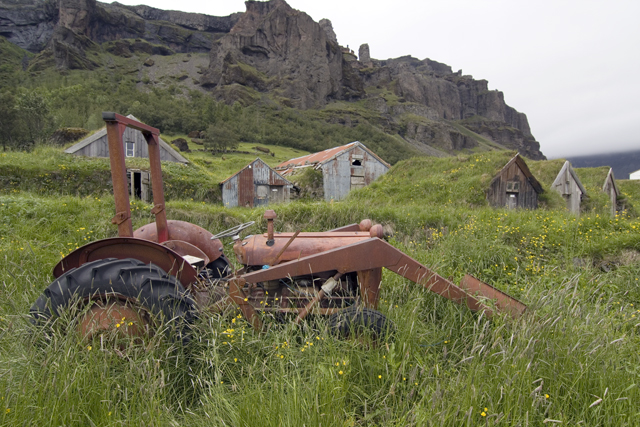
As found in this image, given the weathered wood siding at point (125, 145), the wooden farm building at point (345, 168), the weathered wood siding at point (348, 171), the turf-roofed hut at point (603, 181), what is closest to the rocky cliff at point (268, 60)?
the wooden farm building at point (345, 168)

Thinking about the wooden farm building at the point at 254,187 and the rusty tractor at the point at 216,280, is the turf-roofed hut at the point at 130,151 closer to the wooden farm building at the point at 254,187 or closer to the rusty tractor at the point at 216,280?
the wooden farm building at the point at 254,187

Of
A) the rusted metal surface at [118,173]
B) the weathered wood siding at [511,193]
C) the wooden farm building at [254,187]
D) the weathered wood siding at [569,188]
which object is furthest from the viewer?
the wooden farm building at [254,187]

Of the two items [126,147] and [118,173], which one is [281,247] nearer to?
[118,173]

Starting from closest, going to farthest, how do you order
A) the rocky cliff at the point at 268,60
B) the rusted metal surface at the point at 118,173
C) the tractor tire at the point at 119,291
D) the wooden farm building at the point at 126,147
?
the tractor tire at the point at 119,291, the rusted metal surface at the point at 118,173, the wooden farm building at the point at 126,147, the rocky cliff at the point at 268,60

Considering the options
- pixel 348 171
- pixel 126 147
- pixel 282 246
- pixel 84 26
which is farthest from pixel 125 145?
pixel 84 26

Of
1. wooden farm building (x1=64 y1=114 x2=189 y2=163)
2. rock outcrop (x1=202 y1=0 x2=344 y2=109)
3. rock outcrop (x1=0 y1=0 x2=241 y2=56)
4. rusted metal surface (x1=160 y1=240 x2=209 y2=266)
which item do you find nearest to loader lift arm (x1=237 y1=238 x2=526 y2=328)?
rusted metal surface (x1=160 y1=240 x2=209 y2=266)

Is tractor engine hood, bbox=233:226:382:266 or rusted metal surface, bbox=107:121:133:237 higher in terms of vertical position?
rusted metal surface, bbox=107:121:133:237

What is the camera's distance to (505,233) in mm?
7191

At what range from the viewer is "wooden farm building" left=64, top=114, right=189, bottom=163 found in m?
18.6

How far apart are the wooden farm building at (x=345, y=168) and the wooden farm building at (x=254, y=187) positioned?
283cm

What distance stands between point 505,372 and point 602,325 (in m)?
1.46

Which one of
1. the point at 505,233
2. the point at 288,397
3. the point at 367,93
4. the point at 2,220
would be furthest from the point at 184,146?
the point at 367,93

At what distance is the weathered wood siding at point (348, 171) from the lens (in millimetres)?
24484

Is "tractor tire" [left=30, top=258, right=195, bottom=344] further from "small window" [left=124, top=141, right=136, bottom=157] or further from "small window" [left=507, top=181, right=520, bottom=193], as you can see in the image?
"small window" [left=124, top=141, right=136, bottom=157]
